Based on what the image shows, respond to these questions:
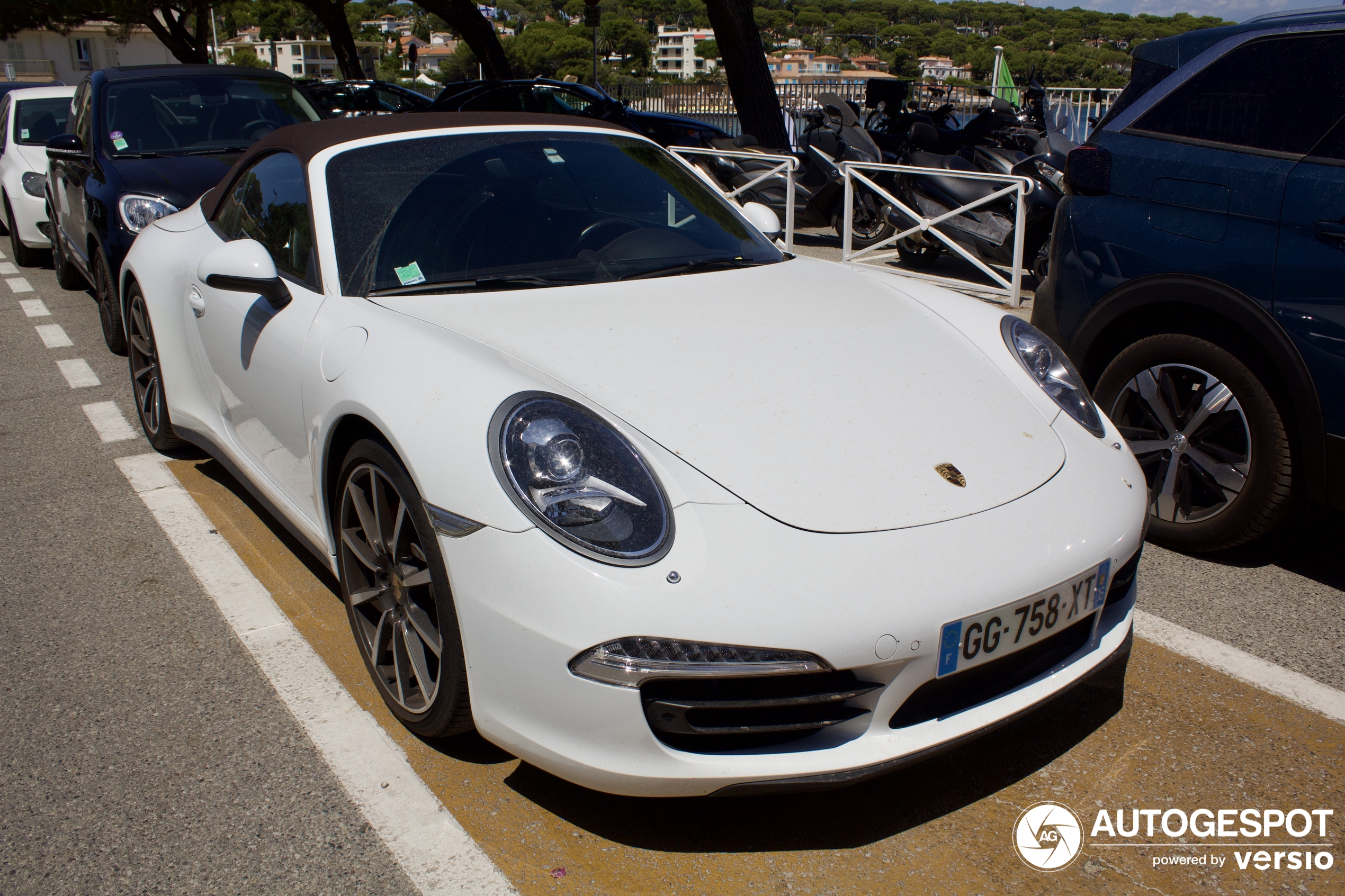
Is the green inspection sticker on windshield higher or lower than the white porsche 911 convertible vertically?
higher

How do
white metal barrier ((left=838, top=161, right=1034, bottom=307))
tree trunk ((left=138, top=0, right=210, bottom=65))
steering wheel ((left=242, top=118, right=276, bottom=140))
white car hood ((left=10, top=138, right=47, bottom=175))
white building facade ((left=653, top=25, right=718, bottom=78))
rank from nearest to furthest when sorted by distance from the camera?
steering wheel ((left=242, top=118, right=276, bottom=140)), white metal barrier ((left=838, top=161, right=1034, bottom=307)), white car hood ((left=10, top=138, right=47, bottom=175)), tree trunk ((left=138, top=0, right=210, bottom=65)), white building facade ((left=653, top=25, right=718, bottom=78))

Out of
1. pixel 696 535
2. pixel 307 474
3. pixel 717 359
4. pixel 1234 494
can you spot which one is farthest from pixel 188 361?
pixel 1234 494

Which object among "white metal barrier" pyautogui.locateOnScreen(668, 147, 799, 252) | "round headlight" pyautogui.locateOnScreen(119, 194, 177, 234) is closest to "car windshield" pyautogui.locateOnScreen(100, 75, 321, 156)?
"round headlight" pyautogui.locateOnScreen(119, 194, 177, 234)

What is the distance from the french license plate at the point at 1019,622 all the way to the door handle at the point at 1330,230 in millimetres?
1463

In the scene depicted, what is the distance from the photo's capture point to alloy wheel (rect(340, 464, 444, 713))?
7.77 feet

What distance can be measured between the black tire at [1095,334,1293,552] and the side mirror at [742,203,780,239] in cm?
128

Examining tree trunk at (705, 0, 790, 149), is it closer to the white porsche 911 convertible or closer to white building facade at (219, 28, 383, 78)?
the white porsche 911 convertible

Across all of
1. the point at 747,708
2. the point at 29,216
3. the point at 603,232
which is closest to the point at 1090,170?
the point at 603,232

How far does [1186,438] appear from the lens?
139 inches

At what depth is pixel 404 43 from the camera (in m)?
135

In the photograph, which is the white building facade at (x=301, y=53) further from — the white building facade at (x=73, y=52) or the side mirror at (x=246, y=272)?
the side mirror at (x=246, y=272)

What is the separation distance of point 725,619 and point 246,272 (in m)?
1.83

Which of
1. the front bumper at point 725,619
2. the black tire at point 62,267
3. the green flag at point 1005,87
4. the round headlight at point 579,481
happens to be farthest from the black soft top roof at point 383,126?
the green flag at point 1005,87

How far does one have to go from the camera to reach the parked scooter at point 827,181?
952 centimetres
